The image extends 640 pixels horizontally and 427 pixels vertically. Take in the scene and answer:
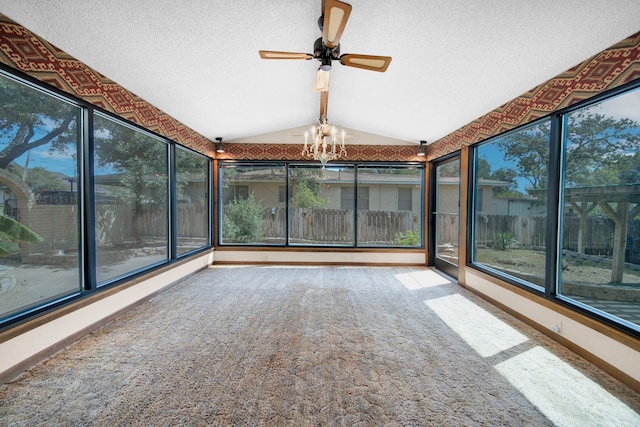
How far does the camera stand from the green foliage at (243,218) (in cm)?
611

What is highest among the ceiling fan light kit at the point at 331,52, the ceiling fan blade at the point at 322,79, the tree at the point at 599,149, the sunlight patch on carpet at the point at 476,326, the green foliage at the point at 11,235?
the ceiling fan light kit at the point at 331,52

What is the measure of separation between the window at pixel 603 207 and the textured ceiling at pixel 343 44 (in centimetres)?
60

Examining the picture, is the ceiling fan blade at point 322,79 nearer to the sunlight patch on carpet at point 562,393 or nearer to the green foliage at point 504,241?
the sunlight patch on carpet at point 562,393

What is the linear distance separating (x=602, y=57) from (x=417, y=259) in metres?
4.19

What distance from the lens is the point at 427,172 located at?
575 centimetres

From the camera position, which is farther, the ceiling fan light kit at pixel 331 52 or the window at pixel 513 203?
the window at pixel 513 203

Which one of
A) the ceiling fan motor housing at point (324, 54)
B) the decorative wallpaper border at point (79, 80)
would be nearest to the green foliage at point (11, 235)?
the decorative wallpaper border at point (79, 80)

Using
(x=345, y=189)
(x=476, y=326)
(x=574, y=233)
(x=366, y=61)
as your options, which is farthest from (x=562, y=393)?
(x=345, y=189)

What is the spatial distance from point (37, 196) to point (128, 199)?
1.19 meters

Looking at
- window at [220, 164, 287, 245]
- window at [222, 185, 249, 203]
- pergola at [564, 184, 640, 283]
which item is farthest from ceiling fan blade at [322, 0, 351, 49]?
window at [222, 185, 249, 203]

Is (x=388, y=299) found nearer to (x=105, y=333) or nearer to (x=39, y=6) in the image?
(x=105, y=333)

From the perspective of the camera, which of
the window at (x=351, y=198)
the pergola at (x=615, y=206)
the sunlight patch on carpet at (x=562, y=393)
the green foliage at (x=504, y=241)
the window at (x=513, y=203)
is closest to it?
the sunlight patch on carpet at (x=562, y=393)

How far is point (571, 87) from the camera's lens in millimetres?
2510

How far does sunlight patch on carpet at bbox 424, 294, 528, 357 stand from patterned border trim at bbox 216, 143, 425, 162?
120 inches
